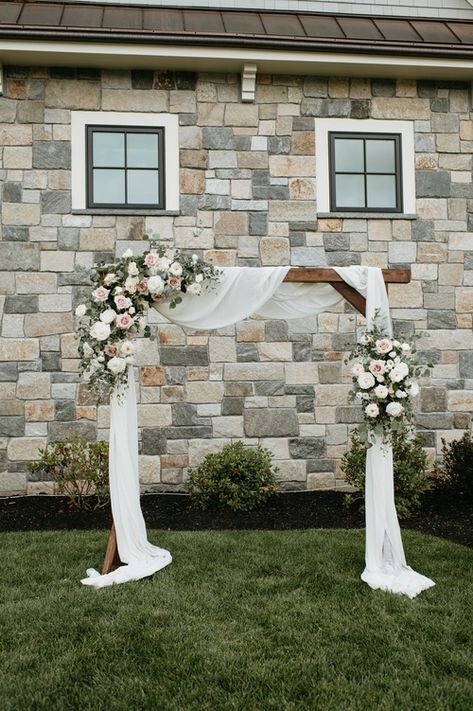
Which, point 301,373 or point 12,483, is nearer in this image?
point 12,483

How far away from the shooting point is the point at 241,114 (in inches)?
302

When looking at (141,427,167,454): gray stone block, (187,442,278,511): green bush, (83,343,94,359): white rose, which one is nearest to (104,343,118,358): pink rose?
(83,343,94,359): white rose

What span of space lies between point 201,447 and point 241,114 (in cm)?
375

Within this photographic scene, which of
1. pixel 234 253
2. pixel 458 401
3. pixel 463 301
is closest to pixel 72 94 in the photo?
pixel 234 253

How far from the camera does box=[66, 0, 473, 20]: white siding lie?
8312 mm

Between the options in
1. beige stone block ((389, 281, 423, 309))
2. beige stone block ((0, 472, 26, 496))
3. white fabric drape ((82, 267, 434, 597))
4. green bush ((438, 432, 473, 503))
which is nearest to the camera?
white fabric drape ((82, 267, 434, 597))

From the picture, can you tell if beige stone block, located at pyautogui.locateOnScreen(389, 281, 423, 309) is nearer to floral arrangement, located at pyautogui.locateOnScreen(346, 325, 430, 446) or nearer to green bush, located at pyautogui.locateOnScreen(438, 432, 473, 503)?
green bush, located at pyautogui.locateOnScreen(438, 432, 473, 503)

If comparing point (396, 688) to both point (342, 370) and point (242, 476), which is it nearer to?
point (242, 476)

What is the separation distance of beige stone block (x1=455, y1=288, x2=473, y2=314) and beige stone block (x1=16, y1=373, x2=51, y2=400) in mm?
4678

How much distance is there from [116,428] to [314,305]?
5.95 feet

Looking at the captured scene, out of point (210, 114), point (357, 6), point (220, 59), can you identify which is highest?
point (357, 6)

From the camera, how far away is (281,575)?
4996mm

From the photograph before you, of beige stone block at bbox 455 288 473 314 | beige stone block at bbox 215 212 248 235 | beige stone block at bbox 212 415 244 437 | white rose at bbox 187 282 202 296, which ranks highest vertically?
beige stone block at bbox 215 212 248 235

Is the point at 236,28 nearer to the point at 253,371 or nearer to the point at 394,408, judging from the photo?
the point at 253,371
